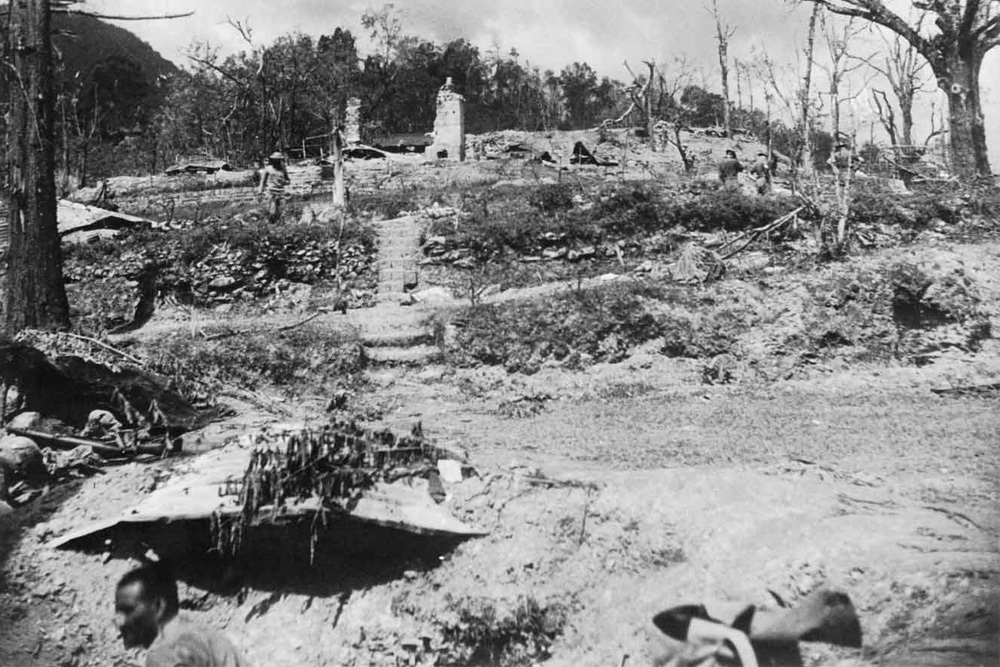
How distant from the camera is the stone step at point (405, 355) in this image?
8.29 meters

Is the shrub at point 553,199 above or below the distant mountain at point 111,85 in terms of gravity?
below

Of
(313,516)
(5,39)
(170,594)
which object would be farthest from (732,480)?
(5,39)

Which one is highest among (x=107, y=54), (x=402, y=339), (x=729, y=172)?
(x=107, y=54)

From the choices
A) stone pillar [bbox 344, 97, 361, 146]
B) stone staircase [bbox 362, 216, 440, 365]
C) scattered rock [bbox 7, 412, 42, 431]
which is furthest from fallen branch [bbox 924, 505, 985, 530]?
stone pillar [bbox 344, 97, 361, 146]

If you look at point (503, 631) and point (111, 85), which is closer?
point (503, 631)

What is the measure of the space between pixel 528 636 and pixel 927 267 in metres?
7.05

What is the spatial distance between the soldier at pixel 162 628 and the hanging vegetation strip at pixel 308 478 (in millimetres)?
450

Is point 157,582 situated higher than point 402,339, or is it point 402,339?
point 402,339

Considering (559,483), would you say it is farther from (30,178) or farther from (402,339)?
(30,178)

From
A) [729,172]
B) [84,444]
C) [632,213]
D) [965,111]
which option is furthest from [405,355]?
[965,111]

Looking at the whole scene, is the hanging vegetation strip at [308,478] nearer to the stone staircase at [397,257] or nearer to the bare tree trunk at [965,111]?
the stone staircase at [397,257]

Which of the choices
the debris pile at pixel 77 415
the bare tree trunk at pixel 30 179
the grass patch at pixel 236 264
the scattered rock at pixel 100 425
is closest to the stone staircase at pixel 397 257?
the grass patch at pixel 236 264

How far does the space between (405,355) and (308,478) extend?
4.57m

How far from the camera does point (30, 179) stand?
6.83 metres
